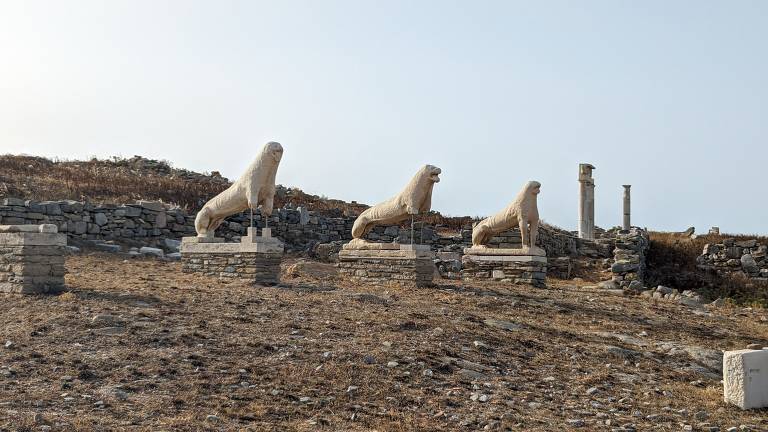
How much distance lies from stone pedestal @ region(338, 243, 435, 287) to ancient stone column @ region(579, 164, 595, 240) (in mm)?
12861

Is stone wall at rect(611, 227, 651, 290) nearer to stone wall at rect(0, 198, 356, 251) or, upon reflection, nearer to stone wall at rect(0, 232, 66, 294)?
stone wall at rect(0, 198, 356, 251)

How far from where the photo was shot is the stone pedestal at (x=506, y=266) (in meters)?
17.6

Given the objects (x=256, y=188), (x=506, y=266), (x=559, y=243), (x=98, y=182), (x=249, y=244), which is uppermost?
(x=98, y=182)

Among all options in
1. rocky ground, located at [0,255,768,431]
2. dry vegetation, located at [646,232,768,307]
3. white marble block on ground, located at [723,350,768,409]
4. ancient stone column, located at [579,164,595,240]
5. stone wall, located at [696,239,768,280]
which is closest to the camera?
rocky ground, located at [0,255,768,431]

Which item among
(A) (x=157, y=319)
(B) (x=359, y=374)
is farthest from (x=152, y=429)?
(A) (x=157, y=319)

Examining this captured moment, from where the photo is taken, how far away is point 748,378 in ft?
28.2

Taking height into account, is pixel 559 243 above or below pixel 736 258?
above

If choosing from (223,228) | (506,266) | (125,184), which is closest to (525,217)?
(506,266)

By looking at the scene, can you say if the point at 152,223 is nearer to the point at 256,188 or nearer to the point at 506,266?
the point at 256,188

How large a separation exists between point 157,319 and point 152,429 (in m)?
3.77

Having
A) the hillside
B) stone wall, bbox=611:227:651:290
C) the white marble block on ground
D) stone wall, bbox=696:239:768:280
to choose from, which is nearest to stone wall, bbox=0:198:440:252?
the hillside

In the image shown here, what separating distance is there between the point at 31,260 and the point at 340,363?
5.35m

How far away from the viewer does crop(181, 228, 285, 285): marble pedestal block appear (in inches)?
566

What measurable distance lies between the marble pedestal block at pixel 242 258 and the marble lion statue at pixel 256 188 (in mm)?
530
